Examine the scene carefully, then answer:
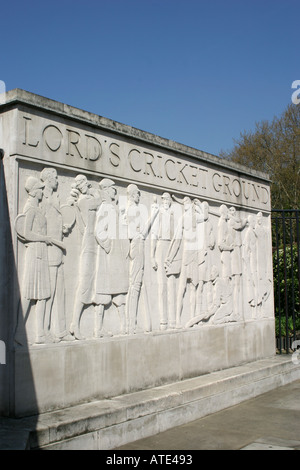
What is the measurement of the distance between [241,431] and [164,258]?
7.94ft

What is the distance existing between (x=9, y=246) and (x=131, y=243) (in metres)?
1.83

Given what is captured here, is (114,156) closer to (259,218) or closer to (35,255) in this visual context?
(35,255)

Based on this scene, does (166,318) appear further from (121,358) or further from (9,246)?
(9,246)

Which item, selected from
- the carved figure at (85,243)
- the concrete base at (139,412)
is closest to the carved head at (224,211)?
the concrete base at (139,412)

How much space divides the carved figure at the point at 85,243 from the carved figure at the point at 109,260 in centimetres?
9

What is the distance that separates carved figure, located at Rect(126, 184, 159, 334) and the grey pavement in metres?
1.38

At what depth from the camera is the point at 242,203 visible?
9.09 meters

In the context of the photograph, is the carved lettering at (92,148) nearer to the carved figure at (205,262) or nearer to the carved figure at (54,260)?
the carved figure at (54,260)

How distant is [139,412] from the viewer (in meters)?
5.69

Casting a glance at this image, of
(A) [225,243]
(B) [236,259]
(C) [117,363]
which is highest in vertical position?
(A) [225,243]

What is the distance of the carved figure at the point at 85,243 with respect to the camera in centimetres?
574

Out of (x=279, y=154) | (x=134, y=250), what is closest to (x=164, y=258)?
(x=134, y=250)

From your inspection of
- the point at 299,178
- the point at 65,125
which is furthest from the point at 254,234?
the point at 299,178

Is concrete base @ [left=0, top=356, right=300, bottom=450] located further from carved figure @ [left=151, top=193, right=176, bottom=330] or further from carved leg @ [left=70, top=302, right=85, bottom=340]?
carved figure @ [left=151, top=193, right=176, bottom=330]
